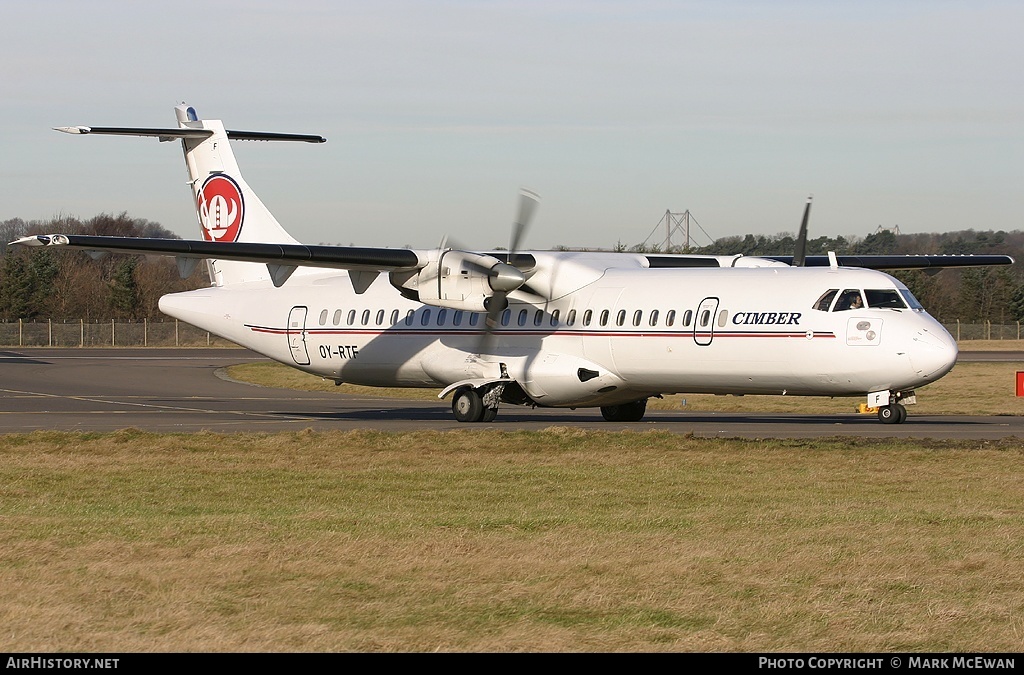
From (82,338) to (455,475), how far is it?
60950 mm

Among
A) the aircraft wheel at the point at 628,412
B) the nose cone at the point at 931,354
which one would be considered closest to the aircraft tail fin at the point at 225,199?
the aircraft wheel at the point at 628,412

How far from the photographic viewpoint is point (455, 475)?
14820 mm

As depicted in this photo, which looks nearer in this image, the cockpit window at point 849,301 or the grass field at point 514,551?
the grass field at point 514,551

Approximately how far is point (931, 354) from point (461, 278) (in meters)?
8.44

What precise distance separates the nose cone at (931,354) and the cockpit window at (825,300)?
1.55m

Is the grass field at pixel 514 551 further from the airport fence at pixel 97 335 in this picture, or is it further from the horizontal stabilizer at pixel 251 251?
the airport fence at pixel 97 335

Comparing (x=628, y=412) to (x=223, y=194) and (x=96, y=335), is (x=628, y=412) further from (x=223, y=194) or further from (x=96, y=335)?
(x=96, y=335)

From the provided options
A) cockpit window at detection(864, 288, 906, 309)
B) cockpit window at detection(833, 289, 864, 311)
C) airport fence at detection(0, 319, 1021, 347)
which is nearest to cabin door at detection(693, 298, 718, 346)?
cockpit window at detection(833, 289, 864, 311)

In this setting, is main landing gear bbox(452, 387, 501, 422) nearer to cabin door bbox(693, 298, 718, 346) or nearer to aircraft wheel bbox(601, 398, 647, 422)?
aircraft wheel bbox(601, 398, 647, 422)

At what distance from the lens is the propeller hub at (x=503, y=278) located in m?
22.9

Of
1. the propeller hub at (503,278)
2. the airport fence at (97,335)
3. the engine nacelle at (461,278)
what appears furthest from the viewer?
the airport fence at (97,335)

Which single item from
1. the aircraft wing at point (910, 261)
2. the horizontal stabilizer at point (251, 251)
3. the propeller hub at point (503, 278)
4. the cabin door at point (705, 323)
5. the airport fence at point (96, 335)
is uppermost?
the aircraft wing at point (910, 261)

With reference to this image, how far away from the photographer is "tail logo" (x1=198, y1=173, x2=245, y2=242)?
2836 centimetres

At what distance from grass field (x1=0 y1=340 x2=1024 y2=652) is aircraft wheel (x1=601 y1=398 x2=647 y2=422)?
734 cm
